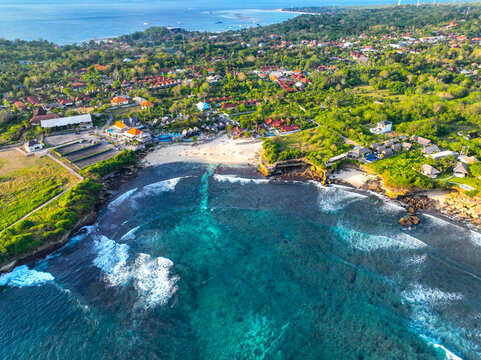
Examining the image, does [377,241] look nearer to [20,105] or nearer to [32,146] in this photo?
[32,146]

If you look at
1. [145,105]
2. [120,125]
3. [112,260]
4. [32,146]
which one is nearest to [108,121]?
[120,125]

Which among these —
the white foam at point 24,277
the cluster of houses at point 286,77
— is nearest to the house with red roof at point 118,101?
the cluster of houses at point 286,77

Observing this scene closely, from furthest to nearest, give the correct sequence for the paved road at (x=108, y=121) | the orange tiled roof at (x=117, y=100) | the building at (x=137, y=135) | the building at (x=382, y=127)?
the orange tiled roof at (x=117, y=100)
the paved road at (x=108, y=121)
the building at (x=382, y=127)
the building at (x=137, y=135)

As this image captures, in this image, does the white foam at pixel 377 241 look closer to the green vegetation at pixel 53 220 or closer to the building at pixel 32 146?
the green vegetation at pixel 53 220

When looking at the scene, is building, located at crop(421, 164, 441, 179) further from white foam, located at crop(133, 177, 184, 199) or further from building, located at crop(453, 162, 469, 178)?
white foam, located at crop(133, 177, 184, 199)

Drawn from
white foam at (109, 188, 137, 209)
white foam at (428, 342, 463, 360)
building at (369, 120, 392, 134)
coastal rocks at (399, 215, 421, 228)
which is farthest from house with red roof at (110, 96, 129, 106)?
white foam at (428, 342, 463, 360)

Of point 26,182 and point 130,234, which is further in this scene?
point 26,182
